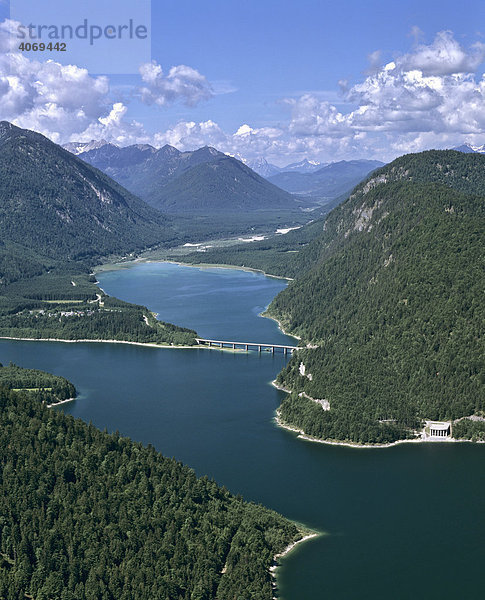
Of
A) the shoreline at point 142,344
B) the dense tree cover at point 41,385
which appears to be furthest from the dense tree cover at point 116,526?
the shoreline at point 142,344

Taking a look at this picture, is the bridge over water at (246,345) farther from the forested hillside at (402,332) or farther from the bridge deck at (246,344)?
the forested hillside at (402,332)

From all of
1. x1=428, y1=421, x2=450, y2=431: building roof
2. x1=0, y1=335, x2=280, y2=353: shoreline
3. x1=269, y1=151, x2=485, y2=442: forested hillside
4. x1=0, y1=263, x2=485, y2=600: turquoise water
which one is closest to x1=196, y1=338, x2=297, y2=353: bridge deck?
x1=0, y1=335, x2=280, y2=353: shoreline

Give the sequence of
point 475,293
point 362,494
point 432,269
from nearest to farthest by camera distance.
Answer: point 362,494 < point 475,293 < point 432,269

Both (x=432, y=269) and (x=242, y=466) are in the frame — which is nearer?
(x=242, y=466)

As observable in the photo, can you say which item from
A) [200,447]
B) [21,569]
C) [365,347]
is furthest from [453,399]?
[21,569]

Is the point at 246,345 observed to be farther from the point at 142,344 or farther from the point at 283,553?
the point at 283,553

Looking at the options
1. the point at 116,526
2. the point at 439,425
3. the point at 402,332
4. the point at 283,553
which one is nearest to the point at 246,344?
the point at 402,332

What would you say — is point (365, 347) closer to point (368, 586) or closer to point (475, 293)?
point (475, 293)
